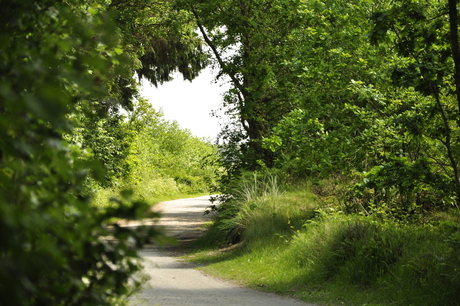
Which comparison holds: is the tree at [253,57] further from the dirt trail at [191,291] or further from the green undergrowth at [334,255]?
the dirt trail at [191,291]

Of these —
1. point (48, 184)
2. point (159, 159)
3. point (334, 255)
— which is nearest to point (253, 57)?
point (334, 255)

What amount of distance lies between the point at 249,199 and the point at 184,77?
14728 mm

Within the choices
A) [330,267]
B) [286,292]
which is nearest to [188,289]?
[286,292]

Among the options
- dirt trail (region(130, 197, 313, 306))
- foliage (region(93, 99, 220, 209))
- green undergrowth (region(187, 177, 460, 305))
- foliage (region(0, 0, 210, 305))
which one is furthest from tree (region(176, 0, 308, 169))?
foliage (region(0, 0, 210, 305))

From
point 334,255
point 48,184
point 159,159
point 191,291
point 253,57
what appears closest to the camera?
point 48,184

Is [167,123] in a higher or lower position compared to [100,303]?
higher

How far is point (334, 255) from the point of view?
11.0m

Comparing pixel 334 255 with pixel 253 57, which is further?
pixel 253 57

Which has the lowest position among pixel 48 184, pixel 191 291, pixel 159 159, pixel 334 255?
pixel 191 291

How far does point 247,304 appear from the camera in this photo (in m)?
8.80

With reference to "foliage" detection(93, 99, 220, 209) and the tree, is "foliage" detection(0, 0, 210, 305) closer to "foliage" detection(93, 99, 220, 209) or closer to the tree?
the tree

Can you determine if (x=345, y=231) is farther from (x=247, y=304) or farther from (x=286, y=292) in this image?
(x=247, y=304)

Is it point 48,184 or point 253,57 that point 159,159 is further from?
point 48,184

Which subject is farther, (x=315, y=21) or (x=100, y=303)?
(x=315, y=21)
